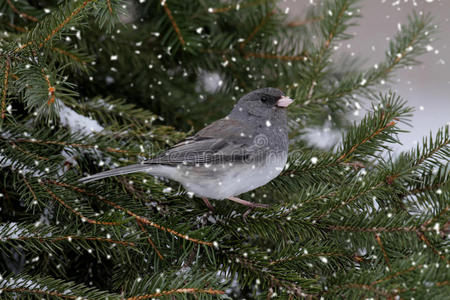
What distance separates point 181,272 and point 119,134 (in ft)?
1.82

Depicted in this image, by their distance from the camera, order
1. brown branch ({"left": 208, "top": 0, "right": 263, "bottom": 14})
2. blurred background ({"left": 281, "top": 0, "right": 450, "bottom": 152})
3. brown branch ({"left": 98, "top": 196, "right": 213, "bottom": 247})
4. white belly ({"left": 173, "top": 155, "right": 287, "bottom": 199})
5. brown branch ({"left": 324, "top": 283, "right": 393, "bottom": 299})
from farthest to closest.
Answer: blurred background ({"left": 281, "top": 0, "right": 450, "bottom": 152}), brown branch ({"left": 208, "top": 0, "right": 263, "bottom": 14}), white belly ({"left": 173, "top": 155, "right": 287, "bottom": 199}), brown branch ({"left": 98, "top": 196, "right": 213, "bottom": 247}), brown branch ({"left": 324, "top": 283, "right": 393, "bottom": 299})

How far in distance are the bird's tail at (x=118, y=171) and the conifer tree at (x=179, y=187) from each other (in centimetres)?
4

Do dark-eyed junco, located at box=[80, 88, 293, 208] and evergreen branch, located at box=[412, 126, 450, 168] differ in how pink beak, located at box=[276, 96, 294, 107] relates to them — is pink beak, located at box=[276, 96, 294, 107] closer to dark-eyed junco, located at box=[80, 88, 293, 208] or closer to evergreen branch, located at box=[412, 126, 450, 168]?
dark-eyed junco, located at box=[80, 88, 293, 208]

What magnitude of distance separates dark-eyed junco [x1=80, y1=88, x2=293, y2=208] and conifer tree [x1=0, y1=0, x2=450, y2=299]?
0.06 metres

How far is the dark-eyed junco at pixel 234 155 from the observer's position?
1327 mm

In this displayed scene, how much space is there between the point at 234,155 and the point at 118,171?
398 millimetres

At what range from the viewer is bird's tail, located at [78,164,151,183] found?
3.84ft

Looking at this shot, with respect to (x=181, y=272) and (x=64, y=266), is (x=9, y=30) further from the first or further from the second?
(x=181, y=272)

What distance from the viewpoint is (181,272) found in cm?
100

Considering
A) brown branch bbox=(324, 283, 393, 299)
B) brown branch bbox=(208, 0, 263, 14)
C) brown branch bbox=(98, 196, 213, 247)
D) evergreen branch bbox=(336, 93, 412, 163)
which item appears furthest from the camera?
brown branch bbox=(208, 0, 263, 14)

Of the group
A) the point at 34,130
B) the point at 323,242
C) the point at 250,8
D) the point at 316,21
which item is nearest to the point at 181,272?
the point at 323,242

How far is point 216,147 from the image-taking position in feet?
4.89

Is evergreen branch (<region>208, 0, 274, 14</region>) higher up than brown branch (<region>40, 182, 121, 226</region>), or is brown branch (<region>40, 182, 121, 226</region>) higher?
evergreen branch (<region>208, 0, 274, 14</region>)

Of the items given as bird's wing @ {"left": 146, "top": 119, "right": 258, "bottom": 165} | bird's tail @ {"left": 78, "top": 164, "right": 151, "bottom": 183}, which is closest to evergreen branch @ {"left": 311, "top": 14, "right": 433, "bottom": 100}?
bird's wing @ {"left": 146, "top": 119, "right": 258, "bottom": 165}
